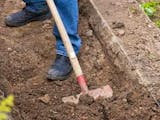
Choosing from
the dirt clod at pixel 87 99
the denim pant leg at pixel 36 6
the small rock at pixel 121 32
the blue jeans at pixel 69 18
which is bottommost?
the dirt clod at pixel 87 99

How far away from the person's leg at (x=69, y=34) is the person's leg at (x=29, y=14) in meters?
0.86

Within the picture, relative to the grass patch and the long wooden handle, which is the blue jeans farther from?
the grass patch

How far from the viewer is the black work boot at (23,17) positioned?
403 centimetres

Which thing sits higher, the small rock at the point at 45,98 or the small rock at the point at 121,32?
the small rock at the point at 121,32

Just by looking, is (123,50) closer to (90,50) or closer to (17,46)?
(90,50)

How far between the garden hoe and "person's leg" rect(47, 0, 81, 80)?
288 mm

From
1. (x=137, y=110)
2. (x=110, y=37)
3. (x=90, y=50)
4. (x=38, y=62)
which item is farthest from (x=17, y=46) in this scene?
(x=137, y=110)

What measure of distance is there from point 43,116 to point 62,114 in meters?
0.15

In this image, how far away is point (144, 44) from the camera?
3189 mm

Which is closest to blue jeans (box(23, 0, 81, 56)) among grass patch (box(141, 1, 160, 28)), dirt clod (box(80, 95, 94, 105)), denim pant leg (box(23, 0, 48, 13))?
dirt clod (box(80, 95, 94, 105))

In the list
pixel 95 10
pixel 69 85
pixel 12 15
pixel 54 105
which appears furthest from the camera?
pixel 12 15

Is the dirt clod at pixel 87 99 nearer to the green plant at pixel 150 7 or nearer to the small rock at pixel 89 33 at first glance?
the small rock at pixel 89 33

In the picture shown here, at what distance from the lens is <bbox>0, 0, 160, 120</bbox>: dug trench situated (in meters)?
2.71

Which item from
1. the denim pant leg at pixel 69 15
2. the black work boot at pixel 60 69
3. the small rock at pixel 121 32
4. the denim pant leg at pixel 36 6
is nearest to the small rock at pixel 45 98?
the black work boot at pixel 60 69
